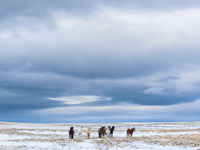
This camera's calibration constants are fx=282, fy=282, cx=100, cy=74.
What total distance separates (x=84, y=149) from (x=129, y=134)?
16665 millimetres

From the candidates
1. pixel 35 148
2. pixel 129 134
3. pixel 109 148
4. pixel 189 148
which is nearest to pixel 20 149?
pixel 35 148

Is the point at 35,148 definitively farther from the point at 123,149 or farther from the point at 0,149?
the point at 123,149

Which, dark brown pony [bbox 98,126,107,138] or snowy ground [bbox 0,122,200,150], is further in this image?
dark brown pony [bbox 98,126,107,138]

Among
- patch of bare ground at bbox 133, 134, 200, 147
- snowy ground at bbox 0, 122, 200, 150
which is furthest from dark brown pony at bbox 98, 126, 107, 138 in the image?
patch of bare ground at bbox 133, 134, 200, 147

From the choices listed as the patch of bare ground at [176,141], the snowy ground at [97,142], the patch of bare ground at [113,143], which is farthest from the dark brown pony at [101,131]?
the patch of bare ground at [113,143]

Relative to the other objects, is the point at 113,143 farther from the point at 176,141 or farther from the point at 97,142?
the point at 176,141

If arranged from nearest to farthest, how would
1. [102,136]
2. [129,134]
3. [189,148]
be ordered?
[189,148], [102,136], [129,134]

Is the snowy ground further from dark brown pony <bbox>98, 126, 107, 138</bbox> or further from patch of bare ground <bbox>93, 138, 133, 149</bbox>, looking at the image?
dark brown pony <bbox>98, 126, 107, 138</bbox>

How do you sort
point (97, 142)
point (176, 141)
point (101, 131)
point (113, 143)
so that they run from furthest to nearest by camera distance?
point (101, 131) < point (176, 141) < point (97, 142) < point (113, 143)

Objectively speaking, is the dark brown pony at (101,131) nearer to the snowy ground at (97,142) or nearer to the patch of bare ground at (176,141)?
the snowy ground at (97,142)

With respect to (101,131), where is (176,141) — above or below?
below

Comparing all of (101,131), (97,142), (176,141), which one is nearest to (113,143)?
(97,142)

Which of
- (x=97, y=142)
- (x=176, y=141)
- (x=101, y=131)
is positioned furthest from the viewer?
(x=101, y=131)

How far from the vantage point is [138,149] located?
2742 centimetres
